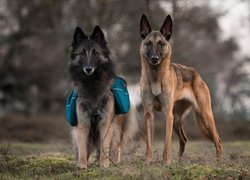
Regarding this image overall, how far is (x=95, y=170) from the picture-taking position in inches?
398

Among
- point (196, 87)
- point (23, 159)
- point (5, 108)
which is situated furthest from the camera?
point (5, 108)

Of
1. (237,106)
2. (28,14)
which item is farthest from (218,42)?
(28,14)

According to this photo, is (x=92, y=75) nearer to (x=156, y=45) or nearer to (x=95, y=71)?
(x=95, y=71)

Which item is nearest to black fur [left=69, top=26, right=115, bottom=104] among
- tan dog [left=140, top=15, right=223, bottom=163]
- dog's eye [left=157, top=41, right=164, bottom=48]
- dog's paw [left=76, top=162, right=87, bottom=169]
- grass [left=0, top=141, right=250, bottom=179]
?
tan dog [left=140, top=15, right=223, bottom=163]

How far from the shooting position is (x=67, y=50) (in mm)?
29250

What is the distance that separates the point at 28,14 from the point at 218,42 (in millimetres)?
17147

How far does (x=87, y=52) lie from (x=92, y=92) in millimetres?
768

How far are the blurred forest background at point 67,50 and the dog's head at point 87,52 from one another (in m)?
9.09

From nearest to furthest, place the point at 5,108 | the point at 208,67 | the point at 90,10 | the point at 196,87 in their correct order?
the point at 196,87 < the point at 90,10 < the point at 5,108 < the point at 208,67

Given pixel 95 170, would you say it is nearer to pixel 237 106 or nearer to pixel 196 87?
pixel 196 87

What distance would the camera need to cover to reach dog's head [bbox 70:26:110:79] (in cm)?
1142

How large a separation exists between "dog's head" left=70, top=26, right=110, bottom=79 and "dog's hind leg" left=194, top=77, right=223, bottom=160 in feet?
8.08

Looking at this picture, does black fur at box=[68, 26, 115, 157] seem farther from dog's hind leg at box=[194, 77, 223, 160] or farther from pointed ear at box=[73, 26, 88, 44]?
dog's hind leg at box=[194, 77, 223, 160]

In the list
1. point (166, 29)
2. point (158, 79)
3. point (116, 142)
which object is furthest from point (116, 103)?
point (166, 29)
